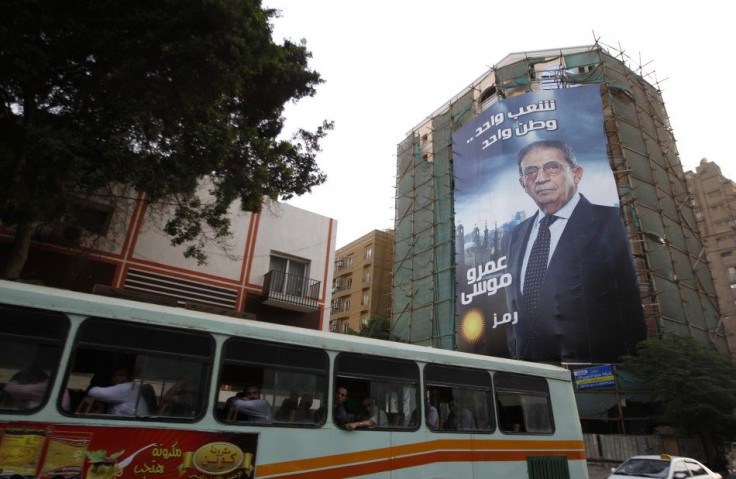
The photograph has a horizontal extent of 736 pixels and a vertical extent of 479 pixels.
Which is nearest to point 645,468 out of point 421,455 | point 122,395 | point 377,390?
point 421,455

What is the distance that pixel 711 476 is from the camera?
1190cm

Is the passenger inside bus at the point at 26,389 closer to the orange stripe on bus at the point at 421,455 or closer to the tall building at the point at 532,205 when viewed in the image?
the orange stripe on bus at the point at 421,455

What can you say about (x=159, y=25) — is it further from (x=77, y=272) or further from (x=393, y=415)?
(x=393, y=415)

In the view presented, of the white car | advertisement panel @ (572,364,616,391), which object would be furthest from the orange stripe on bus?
advertisement panel @ (572,364,616,391)

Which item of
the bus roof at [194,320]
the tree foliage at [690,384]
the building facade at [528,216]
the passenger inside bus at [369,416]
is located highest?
the building facade at [528,216]

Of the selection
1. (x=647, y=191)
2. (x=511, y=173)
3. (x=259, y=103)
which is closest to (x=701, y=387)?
(x=647, y=191)

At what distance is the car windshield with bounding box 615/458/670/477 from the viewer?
35.4ft

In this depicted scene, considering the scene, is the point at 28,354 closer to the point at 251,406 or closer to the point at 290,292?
the point at 251,406

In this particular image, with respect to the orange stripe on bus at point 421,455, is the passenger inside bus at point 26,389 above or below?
above

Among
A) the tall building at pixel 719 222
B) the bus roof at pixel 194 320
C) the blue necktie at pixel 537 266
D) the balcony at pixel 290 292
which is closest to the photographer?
the bus roof at pixel 194 320

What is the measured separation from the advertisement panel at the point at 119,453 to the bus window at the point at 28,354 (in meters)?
0.23

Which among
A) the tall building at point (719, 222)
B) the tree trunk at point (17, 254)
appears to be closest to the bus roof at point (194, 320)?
the tree trunk at point (17, 254)

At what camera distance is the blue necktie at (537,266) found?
78.0 feet

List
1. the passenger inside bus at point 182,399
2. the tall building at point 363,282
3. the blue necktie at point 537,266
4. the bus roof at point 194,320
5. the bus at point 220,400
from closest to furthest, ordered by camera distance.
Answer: the bus at point 220,400 → the bus roof at point 194,320 → the passenger inside bus at point 182,399 → the blue necktie at point 537,266 → the tall building at point 363,282
